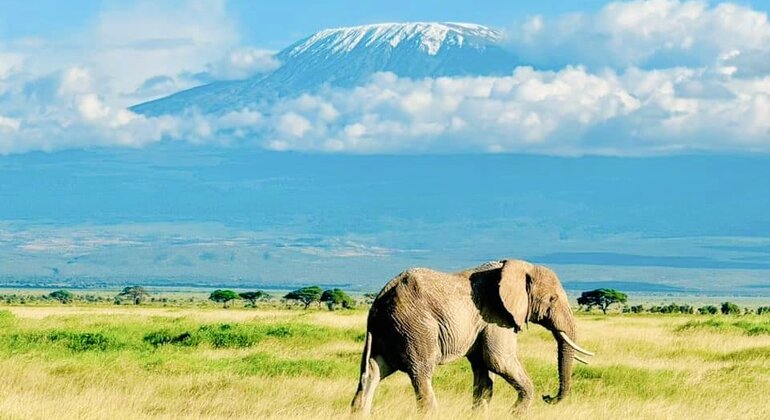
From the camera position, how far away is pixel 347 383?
805 inches

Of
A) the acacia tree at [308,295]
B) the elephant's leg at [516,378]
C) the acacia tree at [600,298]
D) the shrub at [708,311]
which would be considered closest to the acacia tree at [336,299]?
the acacia tree at [308,295]

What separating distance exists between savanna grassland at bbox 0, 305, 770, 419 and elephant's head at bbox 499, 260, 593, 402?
0.72 meters

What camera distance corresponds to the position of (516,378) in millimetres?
16453

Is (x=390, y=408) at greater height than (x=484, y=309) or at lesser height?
lesser

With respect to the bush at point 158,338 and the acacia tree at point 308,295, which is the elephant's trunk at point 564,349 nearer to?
the bush at point 158,338

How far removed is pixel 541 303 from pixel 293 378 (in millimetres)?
5561

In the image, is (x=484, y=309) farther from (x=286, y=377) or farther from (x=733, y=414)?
(x=286, y=377)

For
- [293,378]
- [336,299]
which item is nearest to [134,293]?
[336,299]

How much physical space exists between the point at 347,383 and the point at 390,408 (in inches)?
141

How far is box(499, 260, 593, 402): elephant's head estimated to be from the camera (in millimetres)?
16328

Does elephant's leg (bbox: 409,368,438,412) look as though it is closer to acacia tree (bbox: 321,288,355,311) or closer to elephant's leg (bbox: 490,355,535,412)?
elephant's leg (bbox: 490,355,535,412)

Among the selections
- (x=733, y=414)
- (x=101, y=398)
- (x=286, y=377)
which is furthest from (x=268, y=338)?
(x=733, y=414)

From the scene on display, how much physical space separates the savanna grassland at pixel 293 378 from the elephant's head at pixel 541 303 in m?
0.72

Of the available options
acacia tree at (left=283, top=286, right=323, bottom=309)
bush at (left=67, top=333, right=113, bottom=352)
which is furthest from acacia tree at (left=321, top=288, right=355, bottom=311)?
bush at (left=67, top=333, right=113, bottom=352)
